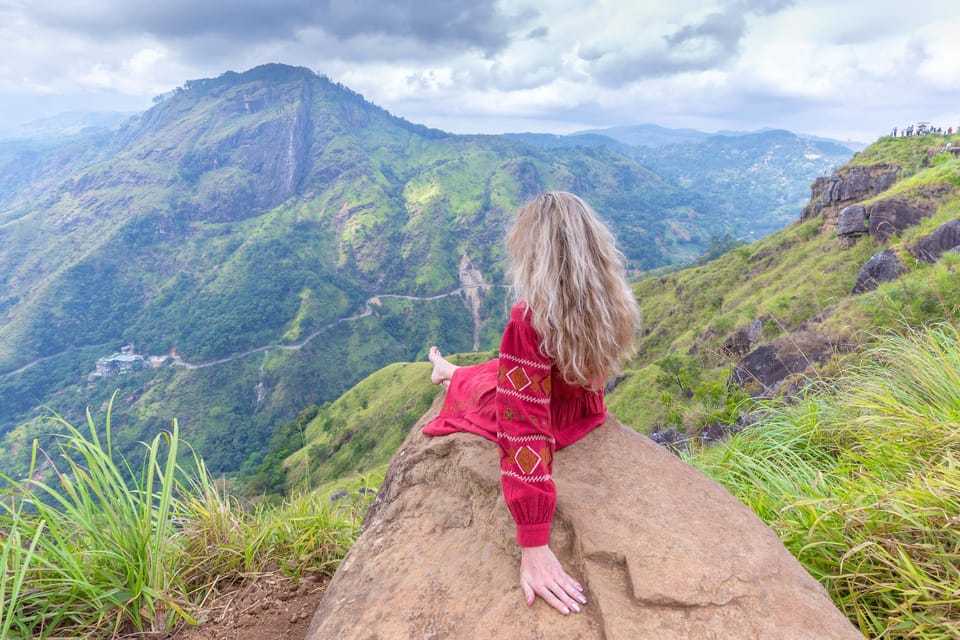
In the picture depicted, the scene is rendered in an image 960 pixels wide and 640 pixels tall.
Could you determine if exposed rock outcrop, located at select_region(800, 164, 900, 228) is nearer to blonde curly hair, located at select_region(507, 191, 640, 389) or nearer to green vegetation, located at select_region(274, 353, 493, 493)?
green vegetation, located at select_region(274, 353, 493, 493)

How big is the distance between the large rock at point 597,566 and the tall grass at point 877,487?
303 mm

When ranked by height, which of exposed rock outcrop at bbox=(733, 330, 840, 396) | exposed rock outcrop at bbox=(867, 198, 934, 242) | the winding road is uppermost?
exposed rock outcrop at bbox=(867, 198, 934, 242)

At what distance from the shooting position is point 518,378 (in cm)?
253

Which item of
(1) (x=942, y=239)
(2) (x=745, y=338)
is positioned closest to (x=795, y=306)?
(2) (x=745, y=338)

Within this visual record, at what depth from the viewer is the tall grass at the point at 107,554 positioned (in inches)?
82.8

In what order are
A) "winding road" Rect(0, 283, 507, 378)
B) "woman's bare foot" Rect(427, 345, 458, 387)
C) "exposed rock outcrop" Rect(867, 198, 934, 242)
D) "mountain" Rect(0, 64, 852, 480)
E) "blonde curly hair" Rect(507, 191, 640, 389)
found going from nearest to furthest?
"blonde curly hair" Rect(507, 191, 640, 389), "woman's bare foot" Rect(427, 345, 458, 387), "exposed rock outcrop" Rect(867, 198, 934, 242), "mountain" Rect(0, 64, 852, 480), "winding road" Rect(0, 283, 507, 378)

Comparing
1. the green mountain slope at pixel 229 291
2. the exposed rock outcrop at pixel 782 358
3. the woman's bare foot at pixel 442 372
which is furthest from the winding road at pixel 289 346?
the woman's bare foot at pixel 442 372

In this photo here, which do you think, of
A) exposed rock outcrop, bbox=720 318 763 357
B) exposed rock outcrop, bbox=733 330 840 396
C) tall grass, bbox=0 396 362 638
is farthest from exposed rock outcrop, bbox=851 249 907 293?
tall grass, bbox=0 396 362 638

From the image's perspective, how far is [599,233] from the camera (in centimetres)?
258

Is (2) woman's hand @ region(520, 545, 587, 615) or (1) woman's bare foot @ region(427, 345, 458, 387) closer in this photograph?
(2) woman's hand @ region(520, 545, 587, 615)

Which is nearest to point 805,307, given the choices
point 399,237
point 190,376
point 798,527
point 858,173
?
point 858,173

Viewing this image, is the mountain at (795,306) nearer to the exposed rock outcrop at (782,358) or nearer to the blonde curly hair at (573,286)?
the exposed rock outcrop at (782,358)

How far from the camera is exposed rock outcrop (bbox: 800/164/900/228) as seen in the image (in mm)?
33969

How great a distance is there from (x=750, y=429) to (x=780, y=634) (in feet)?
8.14
